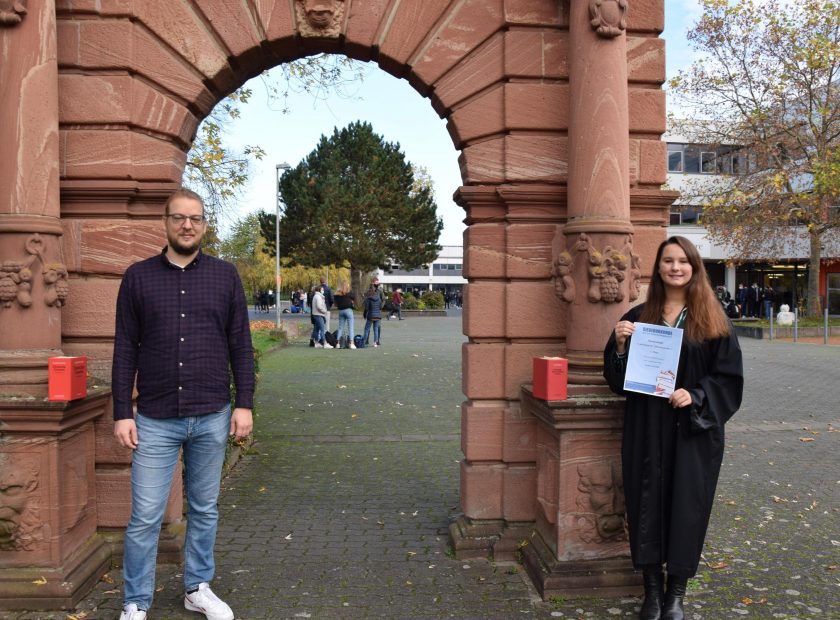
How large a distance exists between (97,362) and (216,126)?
8.81m

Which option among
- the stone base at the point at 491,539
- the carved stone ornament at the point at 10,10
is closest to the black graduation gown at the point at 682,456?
the stone base at the point at 491,539

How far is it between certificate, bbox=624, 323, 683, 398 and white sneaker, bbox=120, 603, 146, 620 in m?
2.91

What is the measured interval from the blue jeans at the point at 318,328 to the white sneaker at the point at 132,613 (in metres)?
17.5

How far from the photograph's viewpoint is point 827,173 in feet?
79.2

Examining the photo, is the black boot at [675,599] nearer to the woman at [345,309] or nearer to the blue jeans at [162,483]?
the blue jeans at [162,483]

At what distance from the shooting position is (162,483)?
3.77 m

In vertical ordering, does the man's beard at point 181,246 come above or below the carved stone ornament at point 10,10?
below

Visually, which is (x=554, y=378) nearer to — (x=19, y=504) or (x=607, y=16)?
(x=607, y=16)

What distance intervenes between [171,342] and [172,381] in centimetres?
21

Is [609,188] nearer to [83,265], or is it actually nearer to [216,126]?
[83,265]

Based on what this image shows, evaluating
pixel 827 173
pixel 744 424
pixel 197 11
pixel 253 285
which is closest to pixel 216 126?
pixel 197 11

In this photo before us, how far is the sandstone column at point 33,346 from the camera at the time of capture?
416 centimetres

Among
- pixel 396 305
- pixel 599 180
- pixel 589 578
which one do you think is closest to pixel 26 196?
pixel 599 180

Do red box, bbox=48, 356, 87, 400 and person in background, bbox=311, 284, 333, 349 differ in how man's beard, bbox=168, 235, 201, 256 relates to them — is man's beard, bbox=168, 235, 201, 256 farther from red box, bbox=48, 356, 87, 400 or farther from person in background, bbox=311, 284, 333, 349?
person in background, bbox=311, 284, 333, 349
